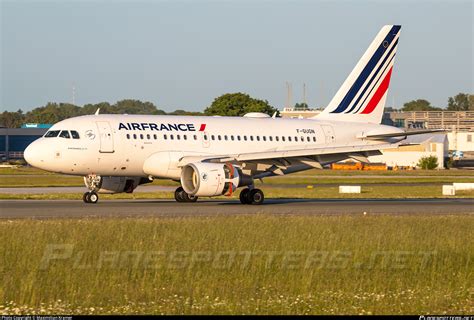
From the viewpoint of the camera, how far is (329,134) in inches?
1954

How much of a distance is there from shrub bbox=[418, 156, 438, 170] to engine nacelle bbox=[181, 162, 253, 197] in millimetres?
88793

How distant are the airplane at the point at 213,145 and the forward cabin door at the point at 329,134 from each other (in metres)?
0.03

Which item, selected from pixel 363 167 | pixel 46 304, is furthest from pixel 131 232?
pixel 363 167

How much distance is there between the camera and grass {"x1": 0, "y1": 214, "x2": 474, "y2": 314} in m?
16.6

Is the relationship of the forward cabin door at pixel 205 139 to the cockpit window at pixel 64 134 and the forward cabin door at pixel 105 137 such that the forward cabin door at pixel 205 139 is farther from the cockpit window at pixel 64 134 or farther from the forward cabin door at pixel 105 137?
the cockpit window at pixel 64 134

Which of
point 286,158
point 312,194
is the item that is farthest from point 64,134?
point 312,194

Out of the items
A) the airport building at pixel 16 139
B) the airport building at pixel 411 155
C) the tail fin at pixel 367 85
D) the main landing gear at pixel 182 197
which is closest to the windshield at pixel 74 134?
the main landing gear at pixel 182 197

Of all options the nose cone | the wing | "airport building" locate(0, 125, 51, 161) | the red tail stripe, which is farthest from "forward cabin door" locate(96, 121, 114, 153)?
"airport building" locate(0, 125, 51, 161)

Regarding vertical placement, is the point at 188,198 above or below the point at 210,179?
below

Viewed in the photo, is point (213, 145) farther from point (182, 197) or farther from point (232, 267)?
point (232, 267)

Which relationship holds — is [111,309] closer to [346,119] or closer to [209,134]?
[209,134]

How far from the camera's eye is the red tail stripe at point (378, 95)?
51.9 meters

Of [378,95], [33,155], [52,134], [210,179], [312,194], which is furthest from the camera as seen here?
[312,194]

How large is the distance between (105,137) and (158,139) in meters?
2.75
